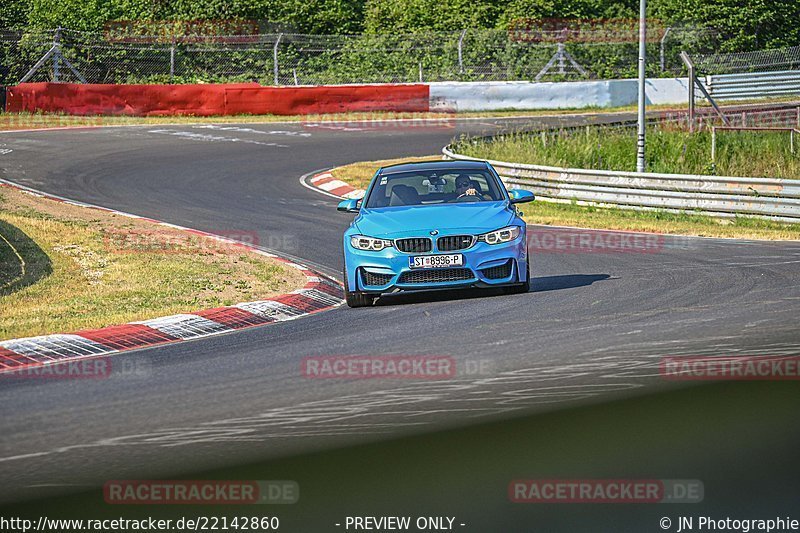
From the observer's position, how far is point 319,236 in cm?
1839

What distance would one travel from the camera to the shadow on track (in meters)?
12.5

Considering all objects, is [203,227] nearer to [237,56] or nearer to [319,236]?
[319,236]

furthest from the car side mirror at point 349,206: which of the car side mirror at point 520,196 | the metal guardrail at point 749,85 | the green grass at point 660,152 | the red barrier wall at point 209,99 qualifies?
the metal guardrail at point 749,85

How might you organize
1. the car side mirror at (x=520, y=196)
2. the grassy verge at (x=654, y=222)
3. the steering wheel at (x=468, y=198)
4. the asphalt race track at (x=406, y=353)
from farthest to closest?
the grassy verge at (x=654, y=222), the steering wheel at (x=468, y=198), the car side mirror at (x=520, y=196), the asphalt race track at (x=406, y=353)

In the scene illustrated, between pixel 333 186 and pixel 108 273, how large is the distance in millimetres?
11690

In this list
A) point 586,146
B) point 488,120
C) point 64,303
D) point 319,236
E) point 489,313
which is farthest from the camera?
point 488,120

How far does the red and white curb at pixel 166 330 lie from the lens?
385 inches

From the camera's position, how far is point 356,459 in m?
6.86

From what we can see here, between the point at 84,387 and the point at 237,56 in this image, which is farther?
the point at 237,56

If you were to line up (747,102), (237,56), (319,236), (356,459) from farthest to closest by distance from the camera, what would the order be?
(747,102)
(237,56)
(319,236)
(356,459)

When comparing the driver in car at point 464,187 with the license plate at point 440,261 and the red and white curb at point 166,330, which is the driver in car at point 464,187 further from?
the red and white curb at point 166,330

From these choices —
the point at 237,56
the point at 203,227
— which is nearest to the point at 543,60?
the point at 237,56

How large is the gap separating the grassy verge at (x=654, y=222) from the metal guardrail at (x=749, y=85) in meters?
27.0

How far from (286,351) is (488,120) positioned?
3038cm
